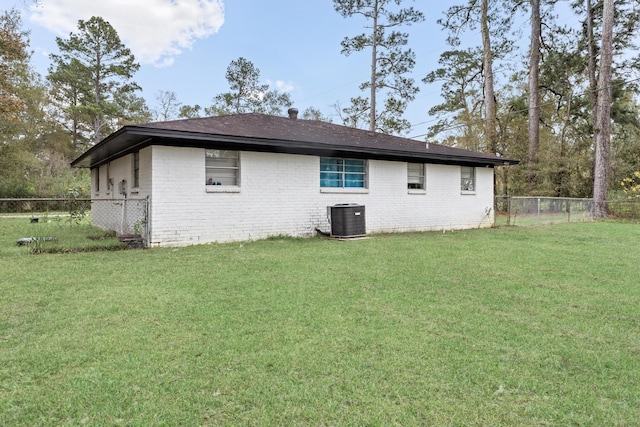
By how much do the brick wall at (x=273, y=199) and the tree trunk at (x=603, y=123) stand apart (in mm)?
8840

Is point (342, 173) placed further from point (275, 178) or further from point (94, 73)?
point (94, 73)

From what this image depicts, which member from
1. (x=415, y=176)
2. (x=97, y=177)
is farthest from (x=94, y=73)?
(x=415, y=176)

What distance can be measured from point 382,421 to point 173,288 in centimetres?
351

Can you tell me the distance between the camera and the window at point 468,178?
1327 cm

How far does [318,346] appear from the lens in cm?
286

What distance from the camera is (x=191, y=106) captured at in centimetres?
3644

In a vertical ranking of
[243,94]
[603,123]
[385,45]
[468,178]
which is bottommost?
[468,178]

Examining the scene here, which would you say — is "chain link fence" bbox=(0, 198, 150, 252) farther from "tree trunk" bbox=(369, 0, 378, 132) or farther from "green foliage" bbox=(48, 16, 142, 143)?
"green foliage" bbox=(48, 16, 142, 143)

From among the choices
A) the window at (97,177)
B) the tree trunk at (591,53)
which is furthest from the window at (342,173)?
the tree trunk at (591,53)

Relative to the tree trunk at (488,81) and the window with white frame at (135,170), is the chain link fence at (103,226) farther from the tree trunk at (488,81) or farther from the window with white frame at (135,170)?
the tree trunk at (488,81)

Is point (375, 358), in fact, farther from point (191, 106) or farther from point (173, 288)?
point (191, 106)

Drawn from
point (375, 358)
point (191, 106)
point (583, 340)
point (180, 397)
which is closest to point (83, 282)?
point (180, 397)

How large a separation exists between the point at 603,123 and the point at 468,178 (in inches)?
355

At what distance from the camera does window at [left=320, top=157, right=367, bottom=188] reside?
10.4m
